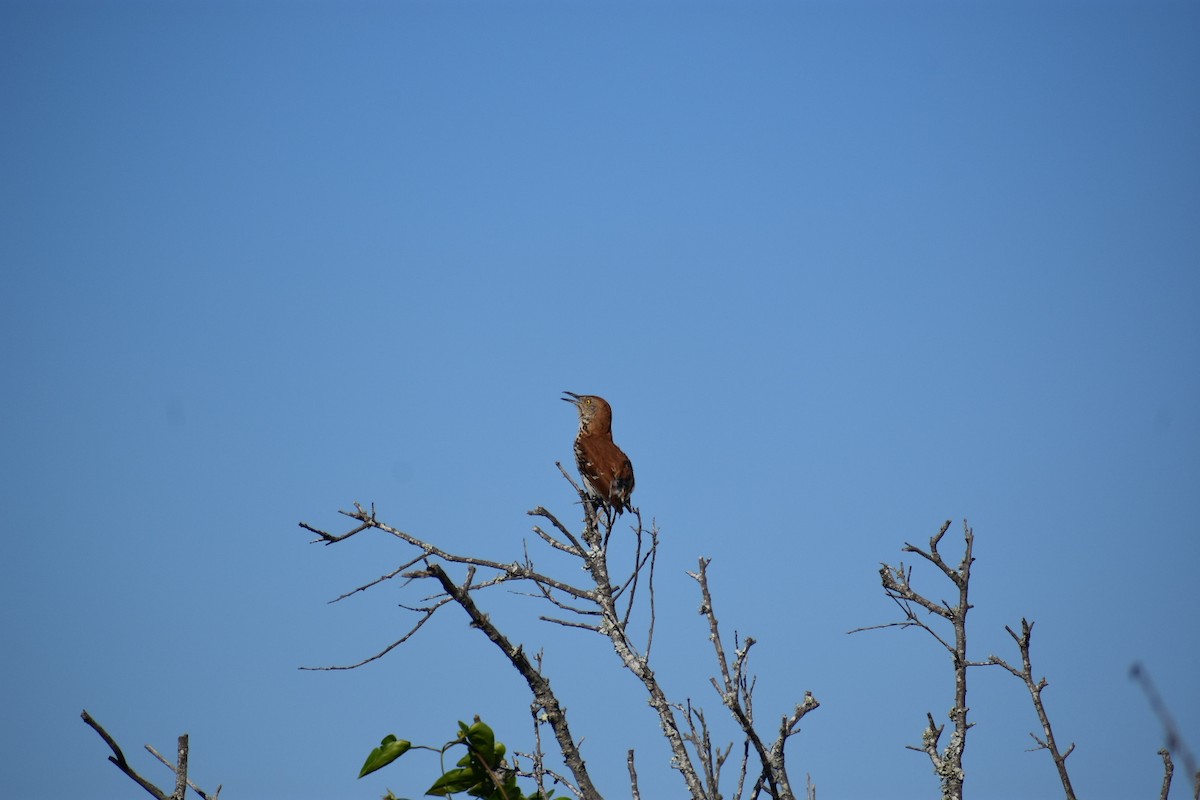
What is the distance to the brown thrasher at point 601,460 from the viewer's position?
705 cm

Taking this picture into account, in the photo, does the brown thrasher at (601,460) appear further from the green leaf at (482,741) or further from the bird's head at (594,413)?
the green leaf at (482,741)

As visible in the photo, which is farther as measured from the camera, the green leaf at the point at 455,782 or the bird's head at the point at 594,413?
the bird's head at the point at 594,413

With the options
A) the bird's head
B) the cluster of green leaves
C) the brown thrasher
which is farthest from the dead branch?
the bird's head

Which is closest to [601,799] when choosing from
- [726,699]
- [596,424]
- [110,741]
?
[726,699]

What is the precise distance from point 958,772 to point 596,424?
179 inches

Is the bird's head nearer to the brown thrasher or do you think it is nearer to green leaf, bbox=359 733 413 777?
the brown thrasher

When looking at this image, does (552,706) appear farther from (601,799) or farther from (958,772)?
(958,772)

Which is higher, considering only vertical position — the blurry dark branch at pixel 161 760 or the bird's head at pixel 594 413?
the bird's head at pixel 594 413

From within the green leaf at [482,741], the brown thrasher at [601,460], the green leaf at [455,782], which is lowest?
the green leaf at [455,782]

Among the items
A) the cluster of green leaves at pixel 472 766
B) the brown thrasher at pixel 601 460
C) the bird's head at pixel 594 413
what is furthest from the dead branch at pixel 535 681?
the bird's head at pixel 594 413

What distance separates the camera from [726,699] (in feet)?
11.5

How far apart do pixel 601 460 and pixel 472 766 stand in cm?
492

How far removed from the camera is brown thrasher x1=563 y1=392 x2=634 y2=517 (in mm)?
7047

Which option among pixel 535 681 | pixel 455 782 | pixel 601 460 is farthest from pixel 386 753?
pixel 601 460
